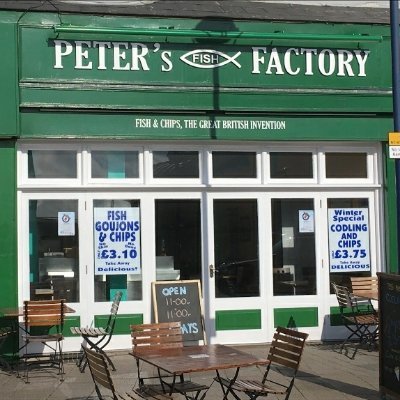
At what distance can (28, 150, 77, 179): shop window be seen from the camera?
366 inches

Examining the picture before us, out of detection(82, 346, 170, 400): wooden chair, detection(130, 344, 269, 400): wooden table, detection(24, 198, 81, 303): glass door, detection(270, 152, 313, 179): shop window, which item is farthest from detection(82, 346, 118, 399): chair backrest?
detection(270, 152, 313, 179): shop window

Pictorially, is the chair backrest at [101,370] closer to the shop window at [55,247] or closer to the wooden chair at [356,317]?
the shop window at [55,247]

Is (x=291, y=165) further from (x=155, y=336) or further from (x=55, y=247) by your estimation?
(x=155, y=336)

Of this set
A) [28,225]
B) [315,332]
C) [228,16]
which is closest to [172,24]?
[228,16]

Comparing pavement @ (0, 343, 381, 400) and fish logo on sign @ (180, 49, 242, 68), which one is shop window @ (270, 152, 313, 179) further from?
pavement @ (0, 343, 381, 400)

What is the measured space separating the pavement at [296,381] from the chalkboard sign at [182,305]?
2.69 feet

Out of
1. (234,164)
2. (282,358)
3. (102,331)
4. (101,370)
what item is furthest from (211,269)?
(101,370)

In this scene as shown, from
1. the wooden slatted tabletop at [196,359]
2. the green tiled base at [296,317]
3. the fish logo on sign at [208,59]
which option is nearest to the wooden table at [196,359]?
the wooden slatted tabletop at [196,359]

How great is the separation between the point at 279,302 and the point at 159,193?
241 cm

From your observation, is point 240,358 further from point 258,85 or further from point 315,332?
point 258,85

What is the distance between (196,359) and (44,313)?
3.10 metres

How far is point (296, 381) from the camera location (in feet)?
24.8

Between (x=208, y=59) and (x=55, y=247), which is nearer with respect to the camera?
(x=55, y=247)

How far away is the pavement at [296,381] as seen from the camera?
23.1ft
